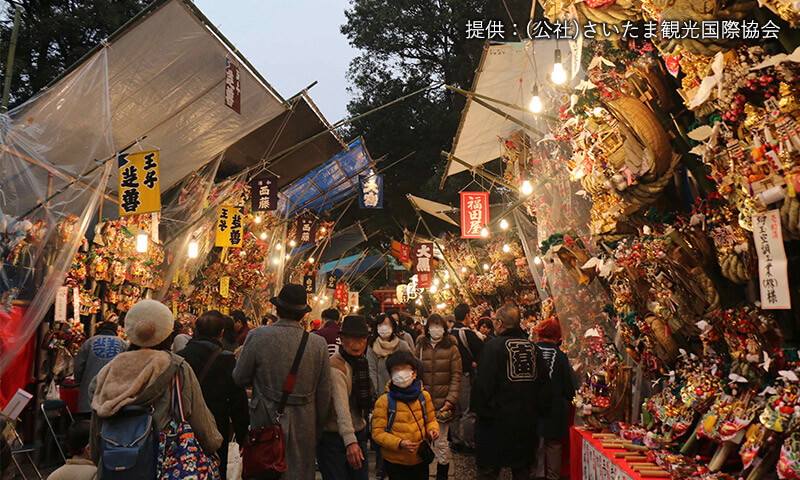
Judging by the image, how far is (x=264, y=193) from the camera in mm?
16047

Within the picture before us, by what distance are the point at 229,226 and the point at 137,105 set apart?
4.81 meters

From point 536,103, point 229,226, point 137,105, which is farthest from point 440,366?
point 229,226

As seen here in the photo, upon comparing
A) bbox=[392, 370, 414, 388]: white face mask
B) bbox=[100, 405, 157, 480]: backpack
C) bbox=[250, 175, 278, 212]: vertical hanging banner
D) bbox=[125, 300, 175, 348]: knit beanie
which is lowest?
bbox=[100, 405, 157, 480]: backpack

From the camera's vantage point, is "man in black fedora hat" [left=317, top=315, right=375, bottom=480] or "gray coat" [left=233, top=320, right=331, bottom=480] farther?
"man in black fedora hat" [left=317, top=315, right=375, bottom=480]

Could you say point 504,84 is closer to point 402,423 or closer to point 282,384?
point 402,423

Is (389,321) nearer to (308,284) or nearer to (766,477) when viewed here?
(766,477)

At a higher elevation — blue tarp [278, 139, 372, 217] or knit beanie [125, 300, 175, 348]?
blue tarp [278, 139, 372, 217]

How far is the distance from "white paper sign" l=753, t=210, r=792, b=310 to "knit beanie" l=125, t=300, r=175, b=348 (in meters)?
3.67

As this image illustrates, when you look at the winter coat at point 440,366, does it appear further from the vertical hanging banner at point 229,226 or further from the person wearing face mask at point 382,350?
the vertical hanging banner at point 229,226

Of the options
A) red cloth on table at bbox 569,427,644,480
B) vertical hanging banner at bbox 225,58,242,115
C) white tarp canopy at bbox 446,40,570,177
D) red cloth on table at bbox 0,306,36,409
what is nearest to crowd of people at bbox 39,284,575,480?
red cloth on table at bbox 569,427,644,480

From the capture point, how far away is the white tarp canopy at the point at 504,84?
29.9ft

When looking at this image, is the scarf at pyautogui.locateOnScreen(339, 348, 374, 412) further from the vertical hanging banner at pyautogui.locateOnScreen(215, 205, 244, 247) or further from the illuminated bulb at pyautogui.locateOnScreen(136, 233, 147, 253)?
the vertical hanging banner at pyautogui.locateOnScreen(215, 205, 244, 247)

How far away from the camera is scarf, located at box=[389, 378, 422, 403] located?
17.4ft

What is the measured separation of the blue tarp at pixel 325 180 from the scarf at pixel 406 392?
46.1ft
